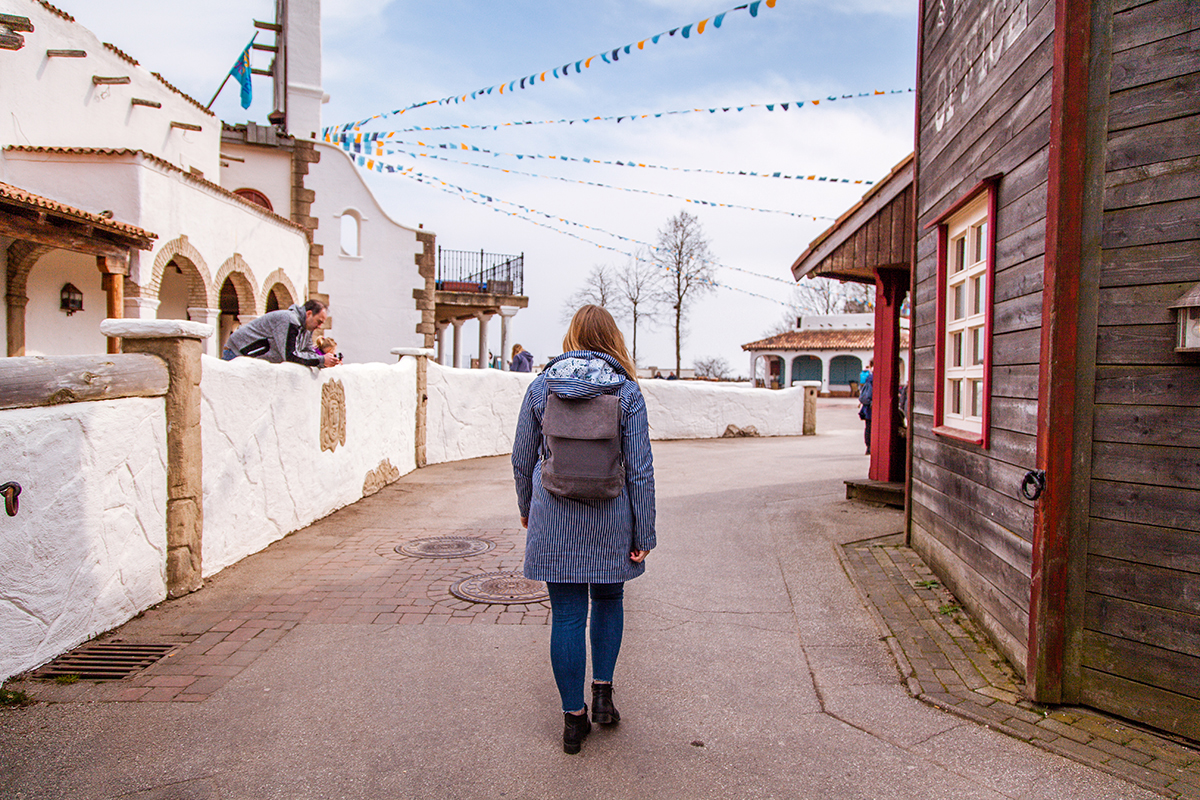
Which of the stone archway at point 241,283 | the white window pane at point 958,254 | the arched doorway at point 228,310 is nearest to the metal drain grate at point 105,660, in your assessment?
the white window pane at point 958,254

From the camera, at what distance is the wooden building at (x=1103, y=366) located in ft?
9.93

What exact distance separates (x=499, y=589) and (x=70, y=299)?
11.6 meters

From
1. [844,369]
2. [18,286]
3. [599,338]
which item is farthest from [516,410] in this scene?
[844,369]

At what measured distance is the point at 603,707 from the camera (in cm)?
309

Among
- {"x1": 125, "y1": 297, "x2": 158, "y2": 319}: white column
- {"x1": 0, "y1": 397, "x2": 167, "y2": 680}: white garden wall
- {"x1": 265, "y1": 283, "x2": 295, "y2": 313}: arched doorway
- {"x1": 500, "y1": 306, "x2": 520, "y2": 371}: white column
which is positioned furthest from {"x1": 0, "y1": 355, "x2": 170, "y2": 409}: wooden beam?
{"x1": 500, "y1": 306, "x2": 520, "y2": 371}: white column

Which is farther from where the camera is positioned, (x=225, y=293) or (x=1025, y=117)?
(x=225, y=293)

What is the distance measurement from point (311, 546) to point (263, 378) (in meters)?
1.35

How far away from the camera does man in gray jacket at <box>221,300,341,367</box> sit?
622 centimetres

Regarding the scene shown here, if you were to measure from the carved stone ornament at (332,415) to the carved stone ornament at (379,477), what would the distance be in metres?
0.95

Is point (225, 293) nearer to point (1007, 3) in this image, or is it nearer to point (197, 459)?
point (197, 459)

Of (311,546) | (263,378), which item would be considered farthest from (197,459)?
(311,546)

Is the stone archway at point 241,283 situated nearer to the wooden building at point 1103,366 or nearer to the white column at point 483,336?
the white column at point 483,336

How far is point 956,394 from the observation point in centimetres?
536

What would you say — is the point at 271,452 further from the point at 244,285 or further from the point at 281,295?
the point at 281,295
